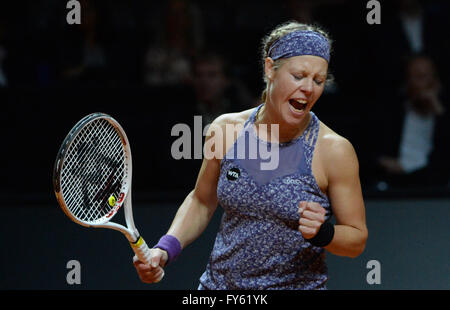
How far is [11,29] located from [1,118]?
1228 millimetres

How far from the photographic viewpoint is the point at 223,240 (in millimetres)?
2078

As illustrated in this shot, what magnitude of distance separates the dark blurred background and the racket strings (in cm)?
102

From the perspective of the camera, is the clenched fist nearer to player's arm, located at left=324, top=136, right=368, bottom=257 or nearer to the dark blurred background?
player's arm, located at left=324, top=136, right=368, bottom=257

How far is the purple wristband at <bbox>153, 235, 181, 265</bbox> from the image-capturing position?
81.6 inches

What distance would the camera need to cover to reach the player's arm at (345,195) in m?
1.96

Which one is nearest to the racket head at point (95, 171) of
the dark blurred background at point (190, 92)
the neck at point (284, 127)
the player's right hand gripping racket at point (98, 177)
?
the player's right hand gripping racket at point (98, 177)

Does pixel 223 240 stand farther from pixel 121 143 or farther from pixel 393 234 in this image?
pixel 393 234

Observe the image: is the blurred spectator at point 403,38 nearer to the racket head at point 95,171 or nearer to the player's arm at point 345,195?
the player's arm at point 345,195

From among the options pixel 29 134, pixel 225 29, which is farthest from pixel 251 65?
pixel 29 134

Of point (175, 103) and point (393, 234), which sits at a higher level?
point (175, 103)

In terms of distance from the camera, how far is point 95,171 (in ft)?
6.67

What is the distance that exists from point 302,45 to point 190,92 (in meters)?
2.00

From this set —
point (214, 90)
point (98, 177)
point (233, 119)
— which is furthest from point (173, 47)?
point (98, 177)

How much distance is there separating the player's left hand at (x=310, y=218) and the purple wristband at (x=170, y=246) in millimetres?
417
